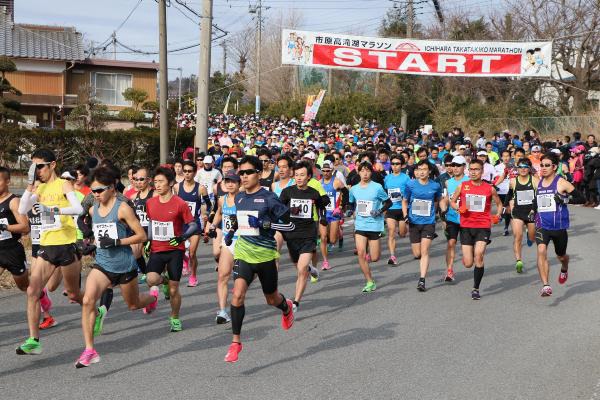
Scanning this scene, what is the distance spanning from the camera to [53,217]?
759 cm

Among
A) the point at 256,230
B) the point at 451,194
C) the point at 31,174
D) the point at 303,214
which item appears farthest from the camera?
the point at 451,194

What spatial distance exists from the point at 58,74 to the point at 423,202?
37141mm

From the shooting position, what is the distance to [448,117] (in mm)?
42812

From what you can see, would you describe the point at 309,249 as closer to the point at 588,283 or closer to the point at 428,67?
the point at 588,283

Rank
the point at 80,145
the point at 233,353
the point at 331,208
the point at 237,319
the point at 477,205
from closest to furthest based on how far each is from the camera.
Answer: the point at 233,353 → the point at 237,319 → the point at 477,205 → the point at 331,208 → the point at 80,145

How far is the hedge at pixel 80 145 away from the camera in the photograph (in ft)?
84.1

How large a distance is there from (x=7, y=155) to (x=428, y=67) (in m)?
14.2

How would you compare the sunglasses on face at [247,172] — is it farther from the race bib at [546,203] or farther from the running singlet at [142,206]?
the race bib at [546,203]

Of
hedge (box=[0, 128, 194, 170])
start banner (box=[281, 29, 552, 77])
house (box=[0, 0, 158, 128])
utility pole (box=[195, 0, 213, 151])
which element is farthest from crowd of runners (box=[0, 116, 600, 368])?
house (box=[0, 0, 158, 128])

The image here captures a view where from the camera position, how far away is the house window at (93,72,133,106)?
1778 inches

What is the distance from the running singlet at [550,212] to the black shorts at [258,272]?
14.4 feet

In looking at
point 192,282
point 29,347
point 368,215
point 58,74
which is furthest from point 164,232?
point 58,74

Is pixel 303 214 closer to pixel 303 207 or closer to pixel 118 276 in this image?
pixel 303 207

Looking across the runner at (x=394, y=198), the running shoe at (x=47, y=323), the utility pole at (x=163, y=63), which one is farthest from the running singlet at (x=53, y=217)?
the utility pole at (x=163, y=63)
